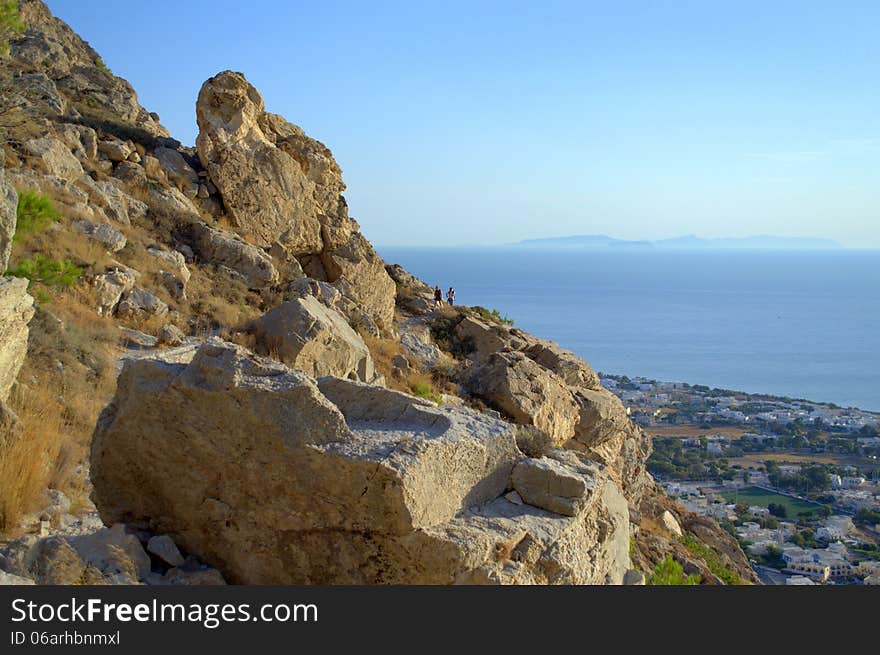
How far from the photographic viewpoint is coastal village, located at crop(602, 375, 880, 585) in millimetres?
18984

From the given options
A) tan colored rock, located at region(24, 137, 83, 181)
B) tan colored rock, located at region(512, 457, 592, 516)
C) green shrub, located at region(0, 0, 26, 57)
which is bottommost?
tan colored rock, located at region(512, 457, 592, 516)

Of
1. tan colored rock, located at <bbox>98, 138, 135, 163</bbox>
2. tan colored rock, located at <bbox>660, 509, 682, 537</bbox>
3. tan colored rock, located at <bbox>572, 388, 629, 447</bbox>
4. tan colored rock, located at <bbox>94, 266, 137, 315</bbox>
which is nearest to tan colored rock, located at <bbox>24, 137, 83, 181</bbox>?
tan colored rock, located at <bbox>98, 138, 135, 163</bbox>

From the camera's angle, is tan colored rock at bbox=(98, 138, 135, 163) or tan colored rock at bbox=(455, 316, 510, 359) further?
tan colored rock at bbox=(455, 316, 510, 359)

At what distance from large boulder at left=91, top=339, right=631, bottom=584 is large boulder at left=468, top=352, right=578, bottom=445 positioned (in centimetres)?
855

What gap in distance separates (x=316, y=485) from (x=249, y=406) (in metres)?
0.66

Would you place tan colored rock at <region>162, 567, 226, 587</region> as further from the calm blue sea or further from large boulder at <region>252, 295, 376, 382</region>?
the calm blue sea

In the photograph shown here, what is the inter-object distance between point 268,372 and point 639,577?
3.16 metres

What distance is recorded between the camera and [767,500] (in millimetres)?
25844

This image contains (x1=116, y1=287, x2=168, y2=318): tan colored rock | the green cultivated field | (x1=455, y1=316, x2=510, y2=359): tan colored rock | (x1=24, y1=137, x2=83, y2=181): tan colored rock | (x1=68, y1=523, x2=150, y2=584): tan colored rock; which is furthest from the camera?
the green cultivated field

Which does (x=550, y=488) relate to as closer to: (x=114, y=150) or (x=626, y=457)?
(x=626, y=457)

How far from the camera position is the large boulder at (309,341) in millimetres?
10945

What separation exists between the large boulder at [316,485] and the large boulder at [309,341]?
17.8 feet

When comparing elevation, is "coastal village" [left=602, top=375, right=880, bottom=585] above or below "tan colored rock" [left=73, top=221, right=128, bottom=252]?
below

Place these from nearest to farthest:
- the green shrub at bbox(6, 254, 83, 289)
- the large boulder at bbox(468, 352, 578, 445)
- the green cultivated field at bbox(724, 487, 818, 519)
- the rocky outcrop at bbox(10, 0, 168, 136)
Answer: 1. the green shrub at bbox(6, 254, 83, 289)
2. the large boulder at bbox(468, 352, 578, 445)
3. the rocky outcrop at bbox(10, 0, 168, 136)
4. the green cultivated field at bbox(724, 487, 818, 519)
